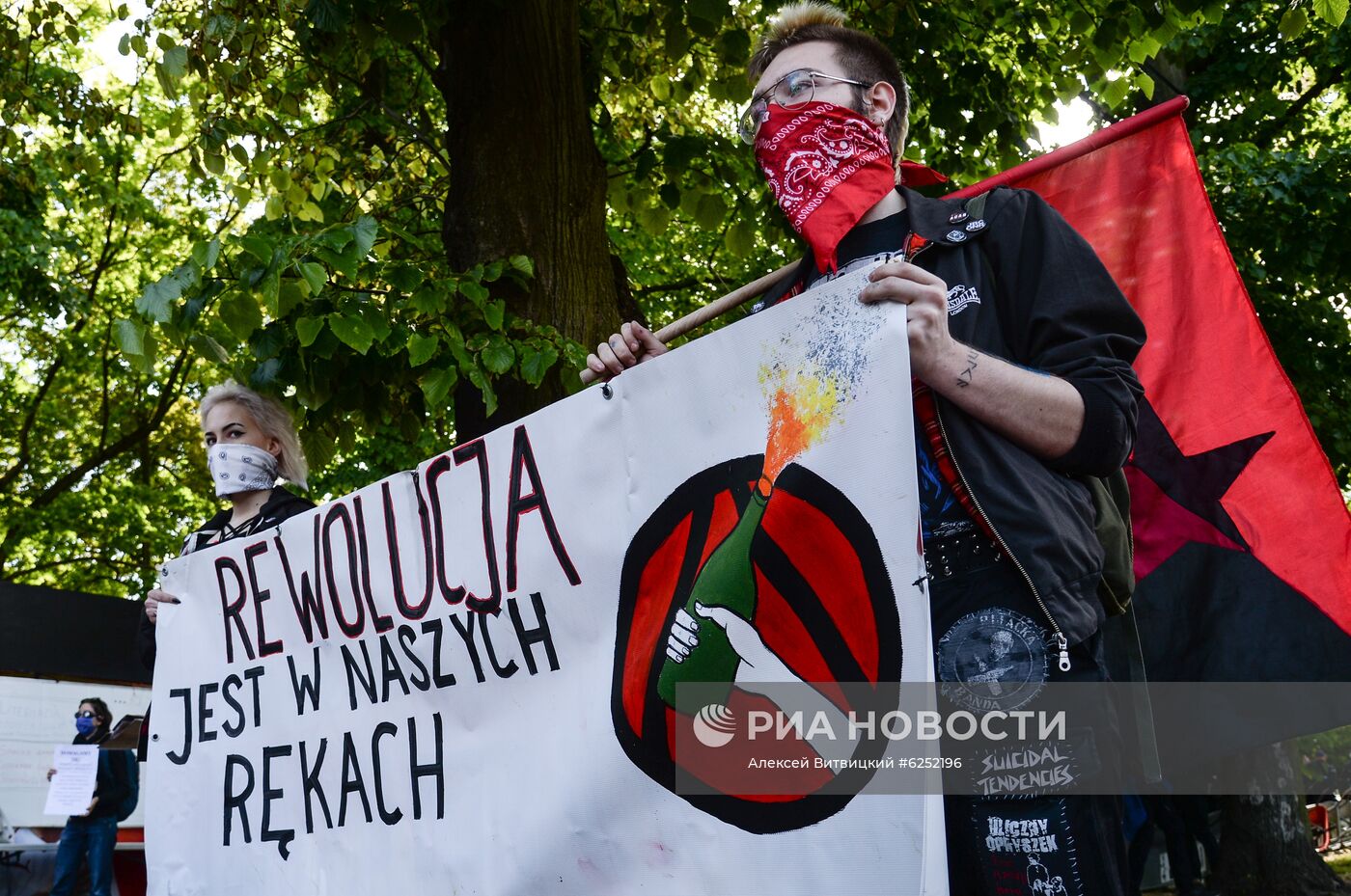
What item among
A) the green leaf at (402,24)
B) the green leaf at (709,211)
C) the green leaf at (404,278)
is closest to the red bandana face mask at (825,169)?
the green leaf at (404,278)

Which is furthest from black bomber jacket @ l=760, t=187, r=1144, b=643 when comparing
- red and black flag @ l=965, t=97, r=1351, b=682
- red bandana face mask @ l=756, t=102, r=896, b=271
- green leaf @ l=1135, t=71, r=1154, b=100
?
green leaf @ l=1135, t=71, r=1154, b=100

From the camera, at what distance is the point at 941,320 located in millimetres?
1858

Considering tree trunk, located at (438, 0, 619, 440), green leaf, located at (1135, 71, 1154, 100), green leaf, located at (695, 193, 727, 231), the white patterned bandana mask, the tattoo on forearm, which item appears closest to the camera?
the tattoo on forearm

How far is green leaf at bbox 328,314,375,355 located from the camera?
3898mm

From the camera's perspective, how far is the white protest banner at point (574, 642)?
1.96 m

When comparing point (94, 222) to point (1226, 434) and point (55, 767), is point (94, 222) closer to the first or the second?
point (55, 767)

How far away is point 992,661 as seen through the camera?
1739 millimetres

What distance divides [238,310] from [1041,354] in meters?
2.75

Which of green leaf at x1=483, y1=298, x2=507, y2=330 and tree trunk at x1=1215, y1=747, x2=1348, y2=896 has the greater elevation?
green leaf at x1=483, y1=298, x2=507, y2=330

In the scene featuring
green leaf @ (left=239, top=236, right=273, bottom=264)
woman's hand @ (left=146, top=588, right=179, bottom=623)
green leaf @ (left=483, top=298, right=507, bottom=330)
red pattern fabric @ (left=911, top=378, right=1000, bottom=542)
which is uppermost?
green leaf @ (left=239, top=236, right=273, bottom=264)

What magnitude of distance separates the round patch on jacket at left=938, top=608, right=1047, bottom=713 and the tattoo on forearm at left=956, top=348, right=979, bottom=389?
33 cm

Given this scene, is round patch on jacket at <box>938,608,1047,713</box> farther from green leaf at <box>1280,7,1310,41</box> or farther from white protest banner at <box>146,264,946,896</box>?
green leaf at <box>1280,7,1310,41</box>

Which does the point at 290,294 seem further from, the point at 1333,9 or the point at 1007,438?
the point at 1333,9

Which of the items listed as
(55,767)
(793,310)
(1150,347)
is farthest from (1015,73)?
(55,767)
